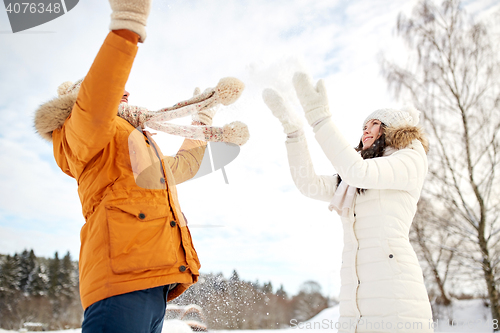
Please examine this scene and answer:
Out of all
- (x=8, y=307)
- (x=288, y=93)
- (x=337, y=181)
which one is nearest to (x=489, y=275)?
(x=337, y=181)

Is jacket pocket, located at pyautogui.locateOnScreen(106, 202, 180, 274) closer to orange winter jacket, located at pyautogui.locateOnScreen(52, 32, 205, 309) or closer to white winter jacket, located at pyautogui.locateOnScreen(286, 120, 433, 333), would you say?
orange winter jacket, located at pyautogui.locateOnScreen(52, 32, 205, 309)

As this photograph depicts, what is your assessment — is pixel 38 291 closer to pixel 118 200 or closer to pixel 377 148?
pixel 118 200

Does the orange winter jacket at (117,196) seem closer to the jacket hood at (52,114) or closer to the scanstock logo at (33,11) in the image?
the jacket hood at (52,114)

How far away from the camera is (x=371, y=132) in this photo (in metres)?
2.02

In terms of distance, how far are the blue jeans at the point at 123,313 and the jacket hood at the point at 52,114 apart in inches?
28.3

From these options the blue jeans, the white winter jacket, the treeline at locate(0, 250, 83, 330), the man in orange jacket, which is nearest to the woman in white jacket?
the white winter jacket

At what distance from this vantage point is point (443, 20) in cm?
802

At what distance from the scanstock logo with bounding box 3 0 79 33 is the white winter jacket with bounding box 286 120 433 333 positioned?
229cm

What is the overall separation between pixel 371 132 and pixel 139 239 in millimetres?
1575

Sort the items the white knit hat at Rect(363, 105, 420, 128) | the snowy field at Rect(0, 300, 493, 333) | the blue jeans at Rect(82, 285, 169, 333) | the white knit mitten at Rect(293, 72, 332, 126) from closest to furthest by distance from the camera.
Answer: the blue jeans at Rect(82, 285, 169, 333)
the white knit mitten at Rect(293, 72, 332, 126)
the white knit hat at Rect(363, 105, 420, 128)
the snowy field at Rect(0, 300, 493, 333)

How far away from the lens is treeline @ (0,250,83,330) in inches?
596

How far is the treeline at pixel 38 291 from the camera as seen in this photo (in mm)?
15133

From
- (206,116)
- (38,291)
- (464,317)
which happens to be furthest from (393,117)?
(38,291)

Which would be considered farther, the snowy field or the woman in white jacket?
the snowy field
